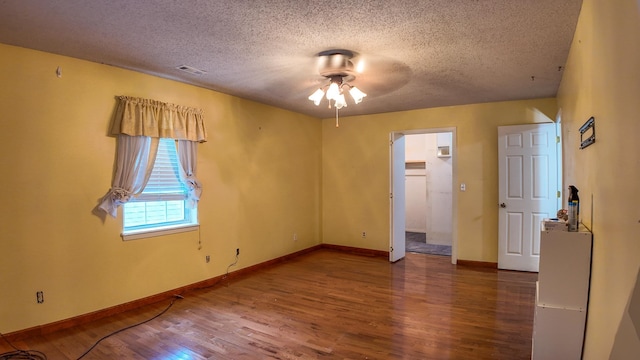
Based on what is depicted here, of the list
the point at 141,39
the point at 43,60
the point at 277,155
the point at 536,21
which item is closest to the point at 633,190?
the point at 536,21

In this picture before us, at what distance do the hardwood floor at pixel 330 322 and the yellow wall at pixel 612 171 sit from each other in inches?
42.6

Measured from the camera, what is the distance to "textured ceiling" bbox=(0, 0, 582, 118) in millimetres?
2230

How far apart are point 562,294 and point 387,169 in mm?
3827

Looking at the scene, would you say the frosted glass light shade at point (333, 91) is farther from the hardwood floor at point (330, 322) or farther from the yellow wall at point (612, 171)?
the hardwood floor at point (330, 322)

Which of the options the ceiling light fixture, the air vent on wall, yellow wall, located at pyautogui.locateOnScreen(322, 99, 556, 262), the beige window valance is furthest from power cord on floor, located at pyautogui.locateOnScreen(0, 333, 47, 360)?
yellow wall, located at pyautogui.locateOnScreen(322, 99, 556, 262)

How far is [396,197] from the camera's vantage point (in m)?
5.68

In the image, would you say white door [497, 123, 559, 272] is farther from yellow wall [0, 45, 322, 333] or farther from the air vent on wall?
the air vent on wall

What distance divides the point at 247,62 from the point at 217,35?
635 mm

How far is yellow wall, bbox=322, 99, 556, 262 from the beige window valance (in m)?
2.88

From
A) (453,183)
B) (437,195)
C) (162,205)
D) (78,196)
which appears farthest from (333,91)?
(437,195)

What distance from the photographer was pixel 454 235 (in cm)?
534

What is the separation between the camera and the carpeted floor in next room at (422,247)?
6230 millimetres

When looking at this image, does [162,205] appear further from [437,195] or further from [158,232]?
[437,195]

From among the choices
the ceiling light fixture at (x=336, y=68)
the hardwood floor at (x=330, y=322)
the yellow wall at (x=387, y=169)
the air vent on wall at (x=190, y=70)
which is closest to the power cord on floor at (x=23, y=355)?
the hardwood floor at (x=330, y=322)
